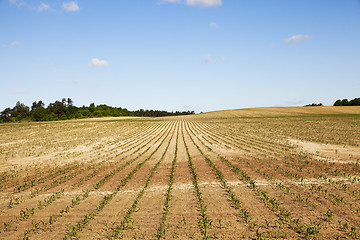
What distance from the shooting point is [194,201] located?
27.5ft

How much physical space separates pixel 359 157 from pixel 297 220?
41.8 feet

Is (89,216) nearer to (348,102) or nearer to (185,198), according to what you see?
(185,198)

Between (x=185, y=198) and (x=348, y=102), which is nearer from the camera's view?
(x=185, y=198)

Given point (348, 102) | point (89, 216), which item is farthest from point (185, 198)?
point (348, 102)

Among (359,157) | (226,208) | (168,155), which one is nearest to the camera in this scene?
(226,208)

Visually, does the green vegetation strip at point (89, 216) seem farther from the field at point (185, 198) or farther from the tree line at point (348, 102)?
the tree line at point (348, 102)

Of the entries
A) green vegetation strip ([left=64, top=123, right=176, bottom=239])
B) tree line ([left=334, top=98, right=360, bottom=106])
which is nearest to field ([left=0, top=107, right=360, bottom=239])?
green vegetation strip ([left=64, top=123, right=176, bottom=239])

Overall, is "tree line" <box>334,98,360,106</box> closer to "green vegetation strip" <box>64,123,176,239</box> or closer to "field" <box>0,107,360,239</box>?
"field" <box>0,107,360,239</box>

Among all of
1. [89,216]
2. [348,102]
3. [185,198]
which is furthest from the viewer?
[348,102]

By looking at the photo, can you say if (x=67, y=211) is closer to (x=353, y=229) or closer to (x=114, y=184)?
(x=114, y=184)

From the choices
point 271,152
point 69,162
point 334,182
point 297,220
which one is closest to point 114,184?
point 69,162

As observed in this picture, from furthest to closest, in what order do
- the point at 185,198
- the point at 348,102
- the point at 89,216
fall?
the point at 348,102 → the point at 185,198 → the point at 89,216

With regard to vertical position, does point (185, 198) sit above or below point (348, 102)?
below

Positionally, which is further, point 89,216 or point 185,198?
point 185,198
